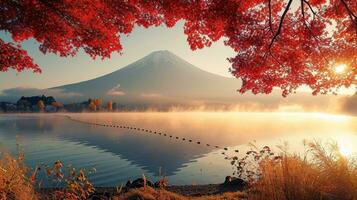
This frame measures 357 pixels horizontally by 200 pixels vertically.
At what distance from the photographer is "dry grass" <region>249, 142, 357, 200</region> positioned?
683cm

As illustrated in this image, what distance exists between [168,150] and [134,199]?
17734mm

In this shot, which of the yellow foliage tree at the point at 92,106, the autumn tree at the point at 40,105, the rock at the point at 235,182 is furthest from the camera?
the yellow foliage tree at the point at 92,106

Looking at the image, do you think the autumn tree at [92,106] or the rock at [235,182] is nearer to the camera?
the rock at [235,182]

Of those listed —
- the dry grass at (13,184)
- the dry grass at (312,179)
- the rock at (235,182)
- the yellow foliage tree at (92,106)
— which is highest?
the yellow foliage tree at (92,106)

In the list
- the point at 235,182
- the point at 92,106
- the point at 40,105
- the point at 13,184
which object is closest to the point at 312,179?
the point at 235,182

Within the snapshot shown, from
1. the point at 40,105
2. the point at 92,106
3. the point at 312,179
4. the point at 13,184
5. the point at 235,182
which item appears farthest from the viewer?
the point at 92,106

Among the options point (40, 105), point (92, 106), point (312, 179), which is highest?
point (40, 105)

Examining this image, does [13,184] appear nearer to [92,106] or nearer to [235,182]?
[235,182]

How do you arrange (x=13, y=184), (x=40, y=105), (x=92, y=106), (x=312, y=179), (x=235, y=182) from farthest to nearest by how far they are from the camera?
1. (x=92, y=106)
2. (x=40, y=105)
3. (x=235, y=182)
4. (x=13, y=184)
5. (x=312, y=179)

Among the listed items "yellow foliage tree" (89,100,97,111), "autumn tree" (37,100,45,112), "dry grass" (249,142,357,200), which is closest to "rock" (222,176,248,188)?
"dry grass" (249,142,357,200)

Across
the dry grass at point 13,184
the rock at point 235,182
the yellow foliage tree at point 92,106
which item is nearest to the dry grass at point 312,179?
the dry grass at point 13,184

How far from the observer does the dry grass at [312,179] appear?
683 cm

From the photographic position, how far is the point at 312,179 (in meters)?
7.18

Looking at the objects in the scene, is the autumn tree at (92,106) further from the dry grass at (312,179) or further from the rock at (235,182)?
the dry grass at (312,179)
